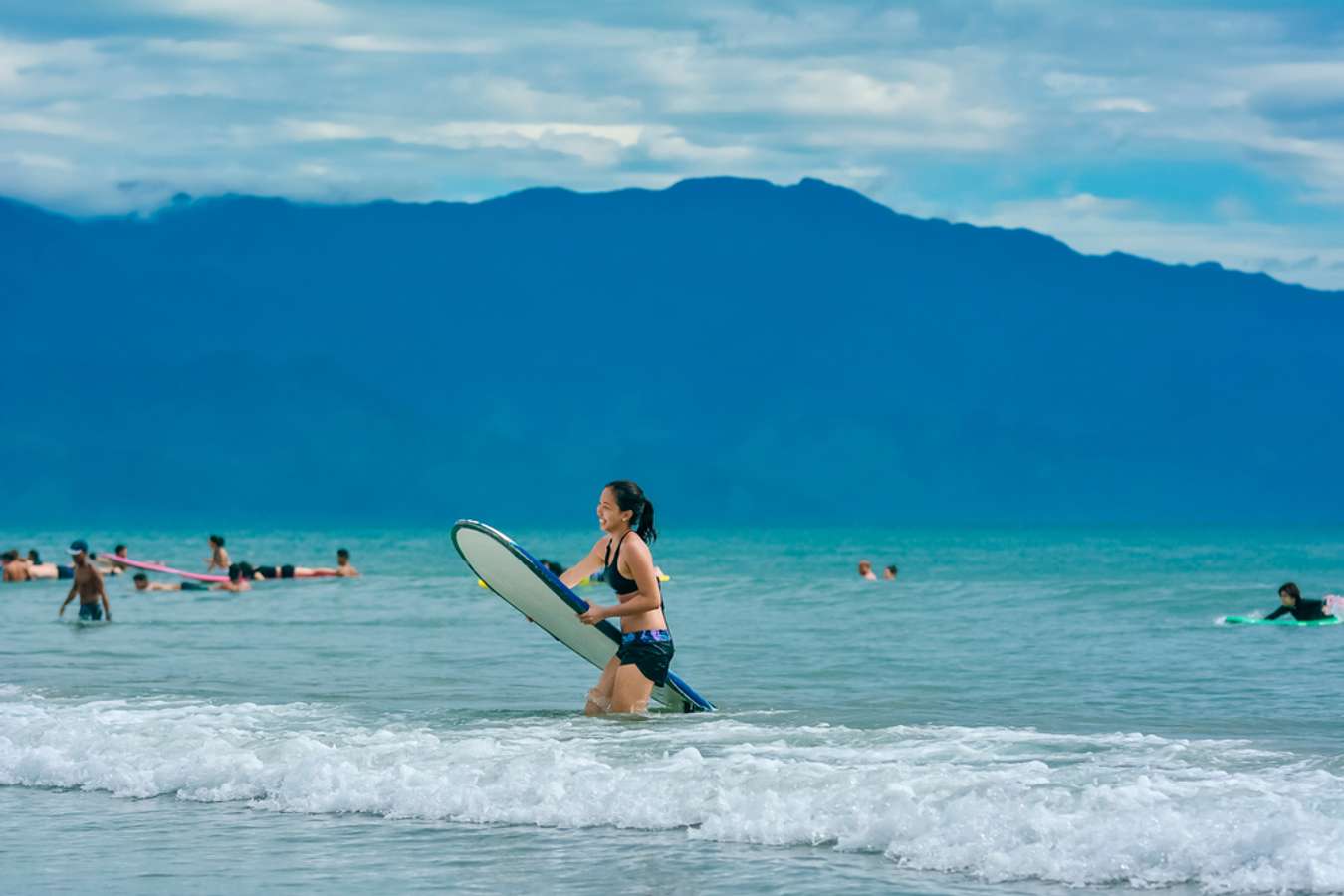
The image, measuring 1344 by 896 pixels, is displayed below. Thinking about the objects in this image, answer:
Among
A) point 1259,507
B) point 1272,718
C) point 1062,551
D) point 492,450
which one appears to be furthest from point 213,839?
point 1259,507

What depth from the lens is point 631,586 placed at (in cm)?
1103

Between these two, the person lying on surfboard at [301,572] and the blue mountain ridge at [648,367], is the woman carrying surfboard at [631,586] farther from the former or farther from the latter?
the blue mountain ridge at [648,367]

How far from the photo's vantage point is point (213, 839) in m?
9.02

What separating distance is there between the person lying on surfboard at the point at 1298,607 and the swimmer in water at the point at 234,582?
20.0 meters

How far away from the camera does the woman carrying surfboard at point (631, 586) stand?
10789 millimetres

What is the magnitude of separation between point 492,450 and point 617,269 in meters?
26.9

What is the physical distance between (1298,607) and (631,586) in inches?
680

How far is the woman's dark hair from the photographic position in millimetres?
10742

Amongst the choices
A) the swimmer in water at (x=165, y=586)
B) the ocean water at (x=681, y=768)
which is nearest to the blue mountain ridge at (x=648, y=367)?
the swimmer in water at (x=165, y=586)

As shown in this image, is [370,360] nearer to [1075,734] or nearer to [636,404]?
[636,404]

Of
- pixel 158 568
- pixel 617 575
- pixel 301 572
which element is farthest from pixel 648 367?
pixel 617 575

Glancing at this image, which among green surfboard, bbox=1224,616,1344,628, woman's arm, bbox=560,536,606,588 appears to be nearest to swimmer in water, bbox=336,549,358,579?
green surfboard, bbox=1224,616,1344,628

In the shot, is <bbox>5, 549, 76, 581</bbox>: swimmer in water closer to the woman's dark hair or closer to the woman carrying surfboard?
the woman carrying surfboard

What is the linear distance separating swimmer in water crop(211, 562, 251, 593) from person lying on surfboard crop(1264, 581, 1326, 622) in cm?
1996
